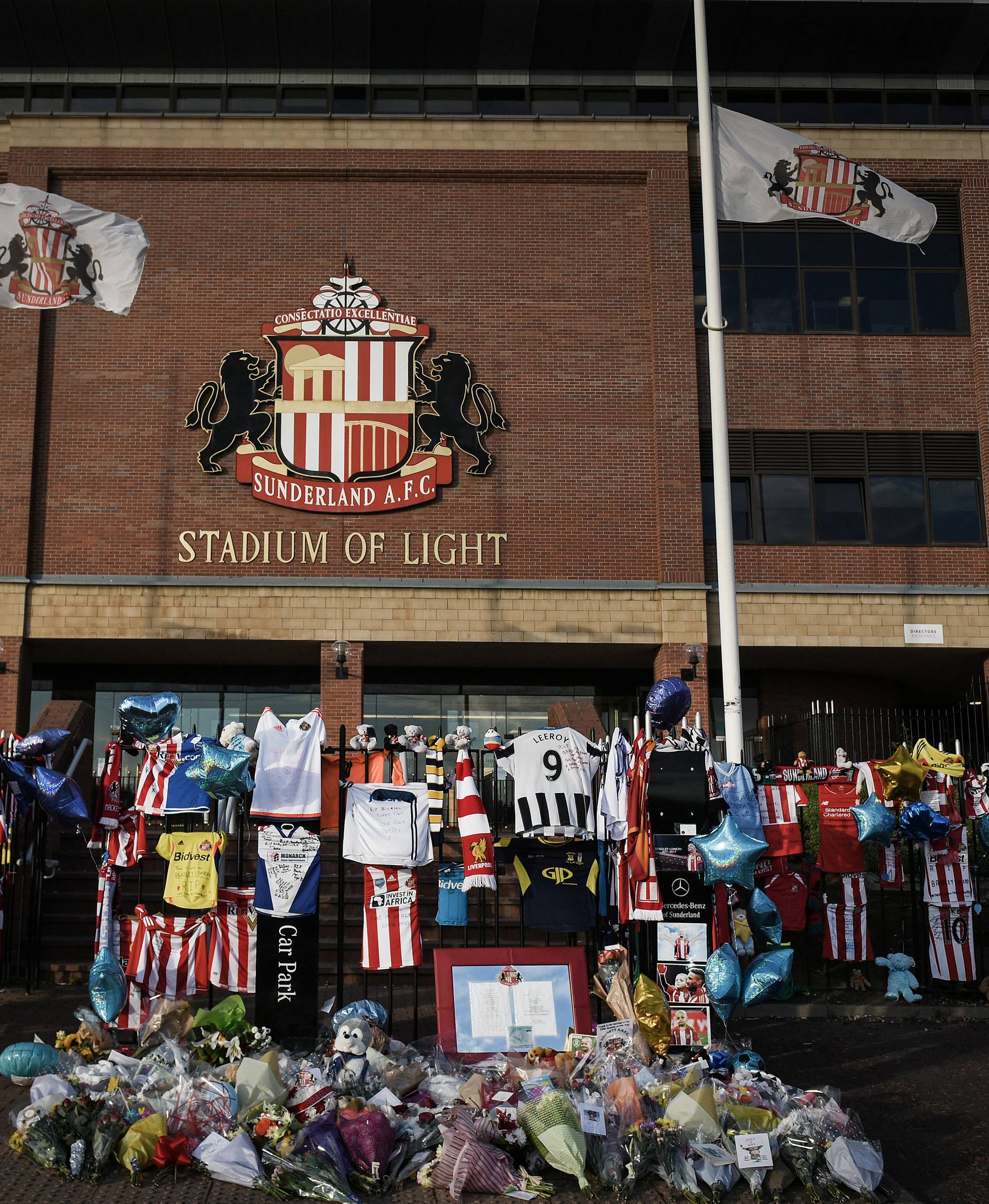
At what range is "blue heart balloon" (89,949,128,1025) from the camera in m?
8.28

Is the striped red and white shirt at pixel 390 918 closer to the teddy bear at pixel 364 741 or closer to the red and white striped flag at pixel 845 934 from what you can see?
the teddy bear at pixel 364 741

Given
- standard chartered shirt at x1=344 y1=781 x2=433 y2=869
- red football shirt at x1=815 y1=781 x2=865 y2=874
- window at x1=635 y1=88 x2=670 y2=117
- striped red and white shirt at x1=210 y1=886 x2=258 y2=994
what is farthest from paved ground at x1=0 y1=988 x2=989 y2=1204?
window at x1=635 y1=88 x2=670 y2=117

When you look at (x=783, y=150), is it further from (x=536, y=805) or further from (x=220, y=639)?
(x=220, y=639)

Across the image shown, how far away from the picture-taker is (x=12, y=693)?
18281 millimetres

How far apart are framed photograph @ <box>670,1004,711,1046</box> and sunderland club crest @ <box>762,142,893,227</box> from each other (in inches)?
354

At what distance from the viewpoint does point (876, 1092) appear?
27.0 feet

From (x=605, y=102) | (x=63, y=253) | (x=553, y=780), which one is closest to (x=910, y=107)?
(x=605, y=102)

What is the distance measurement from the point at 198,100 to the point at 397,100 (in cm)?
352

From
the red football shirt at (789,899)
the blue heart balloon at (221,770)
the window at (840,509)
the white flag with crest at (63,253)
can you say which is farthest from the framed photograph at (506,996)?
the window at (840,509)

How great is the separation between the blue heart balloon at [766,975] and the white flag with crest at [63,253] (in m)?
10.4

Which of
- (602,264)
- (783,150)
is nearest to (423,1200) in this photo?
(783,150)

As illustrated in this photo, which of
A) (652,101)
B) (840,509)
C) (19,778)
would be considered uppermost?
(652,101)

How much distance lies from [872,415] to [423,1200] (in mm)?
16581

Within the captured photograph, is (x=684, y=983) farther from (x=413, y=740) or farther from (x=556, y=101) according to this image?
(x=556, y=101)
